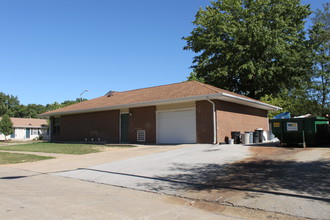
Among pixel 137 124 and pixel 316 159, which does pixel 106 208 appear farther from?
pixel 137 124

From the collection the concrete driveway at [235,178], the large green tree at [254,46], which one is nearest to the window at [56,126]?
the large green tree at [254,46]

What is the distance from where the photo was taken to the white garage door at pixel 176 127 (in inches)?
740

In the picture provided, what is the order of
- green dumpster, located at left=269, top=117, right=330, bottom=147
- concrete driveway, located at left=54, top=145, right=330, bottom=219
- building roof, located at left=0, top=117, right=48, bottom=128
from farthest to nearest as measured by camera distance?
building roof, located at left=0, top=117, right=48, bottom=128, green dumpster, located at left=269, top=117, right=330, bottom=147, concrete driveway, located at left=54, top=145, right=330, bottom=219

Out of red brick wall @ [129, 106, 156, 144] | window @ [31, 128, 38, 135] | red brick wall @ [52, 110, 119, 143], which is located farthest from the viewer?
window @ [31, 128, 38, 135]

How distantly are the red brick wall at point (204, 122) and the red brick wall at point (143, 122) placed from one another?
3.65 m

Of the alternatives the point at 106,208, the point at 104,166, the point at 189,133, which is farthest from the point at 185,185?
the point at 189,133

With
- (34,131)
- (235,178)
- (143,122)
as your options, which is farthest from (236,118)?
(34,131)

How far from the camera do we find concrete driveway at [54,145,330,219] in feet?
19.3

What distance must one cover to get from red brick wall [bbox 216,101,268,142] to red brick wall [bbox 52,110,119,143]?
29.2 feet

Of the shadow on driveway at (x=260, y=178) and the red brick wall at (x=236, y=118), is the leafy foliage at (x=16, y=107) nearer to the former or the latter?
the red brick wall at (x=236, y=118)

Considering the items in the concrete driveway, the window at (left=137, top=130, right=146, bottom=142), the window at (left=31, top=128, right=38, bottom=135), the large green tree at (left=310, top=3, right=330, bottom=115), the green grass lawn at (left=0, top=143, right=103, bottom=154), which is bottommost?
the concrete driveway

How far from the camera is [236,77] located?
100 ft

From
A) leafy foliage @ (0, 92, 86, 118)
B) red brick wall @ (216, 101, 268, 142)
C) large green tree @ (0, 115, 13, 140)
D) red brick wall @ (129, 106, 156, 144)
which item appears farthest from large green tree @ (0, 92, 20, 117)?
red brick wall @ (216, 101, 268, 142)

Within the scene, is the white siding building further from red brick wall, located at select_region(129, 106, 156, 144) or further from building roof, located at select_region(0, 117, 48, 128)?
red brick wall, located at select_region(129, 106, 156, 144)
